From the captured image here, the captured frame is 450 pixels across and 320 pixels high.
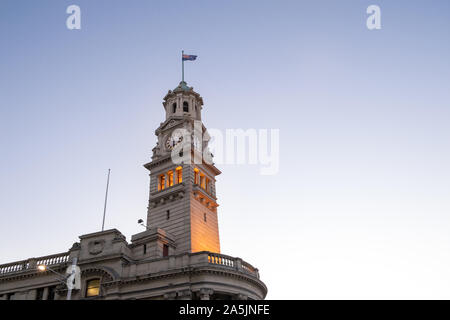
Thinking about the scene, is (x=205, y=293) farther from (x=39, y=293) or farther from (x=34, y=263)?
(x=34, y=263)

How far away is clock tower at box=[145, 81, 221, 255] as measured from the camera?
163 ft

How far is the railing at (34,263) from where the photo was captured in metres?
47.0

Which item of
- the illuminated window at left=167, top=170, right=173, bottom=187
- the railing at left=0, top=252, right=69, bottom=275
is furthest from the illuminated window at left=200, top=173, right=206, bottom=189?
the railing at left=0, top=252, right=69, bottom=275

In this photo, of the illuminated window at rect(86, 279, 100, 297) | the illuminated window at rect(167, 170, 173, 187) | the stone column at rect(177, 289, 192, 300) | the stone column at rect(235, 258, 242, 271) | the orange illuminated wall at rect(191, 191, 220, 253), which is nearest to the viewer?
the stone column at rect(177, 289, 192, 300)

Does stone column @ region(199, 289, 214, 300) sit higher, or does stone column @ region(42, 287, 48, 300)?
stone column @ region(42, 287, 48, 300)

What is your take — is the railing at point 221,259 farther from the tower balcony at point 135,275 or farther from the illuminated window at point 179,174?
the illuminated window at point 179,174

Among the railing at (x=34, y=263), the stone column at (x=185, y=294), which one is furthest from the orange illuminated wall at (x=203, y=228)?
the railing at (x=34, y=263)

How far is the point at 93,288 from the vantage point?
4422 cm

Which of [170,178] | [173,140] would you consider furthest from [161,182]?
[173,140]

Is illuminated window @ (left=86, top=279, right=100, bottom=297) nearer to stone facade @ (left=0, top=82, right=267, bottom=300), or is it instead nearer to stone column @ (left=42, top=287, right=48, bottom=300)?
stone facade @ (left=0, top=82, right=267, bottom=300)

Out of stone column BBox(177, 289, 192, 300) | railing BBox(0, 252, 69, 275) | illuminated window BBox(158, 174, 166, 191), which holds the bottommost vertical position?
stone column BBox(177, 289, 192, 300)
